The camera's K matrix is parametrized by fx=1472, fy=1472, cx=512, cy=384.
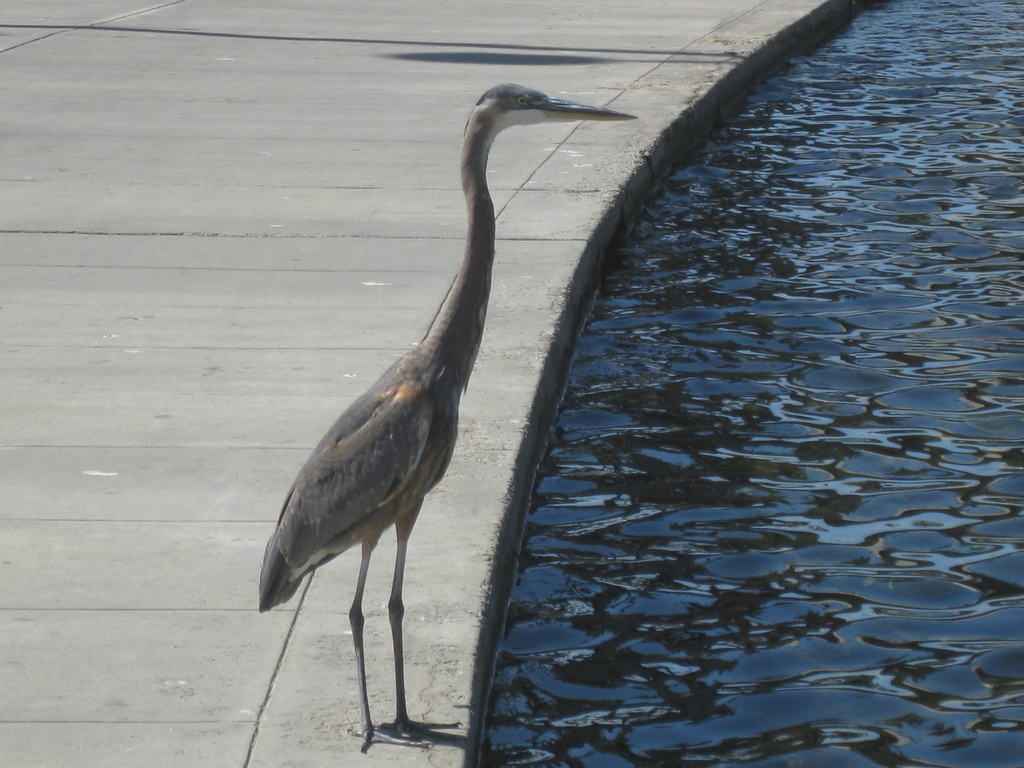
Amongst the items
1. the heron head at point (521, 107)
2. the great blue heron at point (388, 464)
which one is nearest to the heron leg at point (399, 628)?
the great blue heron at point (388, 464)

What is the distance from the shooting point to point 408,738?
146 inches

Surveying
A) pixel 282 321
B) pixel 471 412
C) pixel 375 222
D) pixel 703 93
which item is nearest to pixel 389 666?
pixel 471 412

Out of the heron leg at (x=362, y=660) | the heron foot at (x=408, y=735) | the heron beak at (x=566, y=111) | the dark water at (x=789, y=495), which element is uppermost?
the heron beak at (x=566, y=111)

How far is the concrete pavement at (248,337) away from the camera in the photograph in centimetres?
395

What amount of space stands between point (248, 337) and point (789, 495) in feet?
8.14

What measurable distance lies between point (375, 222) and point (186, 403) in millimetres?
2745

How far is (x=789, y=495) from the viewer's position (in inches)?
241

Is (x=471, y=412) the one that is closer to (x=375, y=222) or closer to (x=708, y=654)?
(x=708, y=654)

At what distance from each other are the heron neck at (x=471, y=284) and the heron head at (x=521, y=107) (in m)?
0.04

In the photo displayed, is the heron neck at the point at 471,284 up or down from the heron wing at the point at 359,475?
up

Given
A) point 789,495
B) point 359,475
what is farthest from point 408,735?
point 789,495

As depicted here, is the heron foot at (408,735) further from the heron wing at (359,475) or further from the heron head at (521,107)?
the heron head at (521,107)

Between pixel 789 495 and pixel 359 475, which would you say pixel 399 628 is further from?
pixel 789 495

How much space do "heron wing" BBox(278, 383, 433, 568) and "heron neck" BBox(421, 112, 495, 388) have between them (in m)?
0.17
